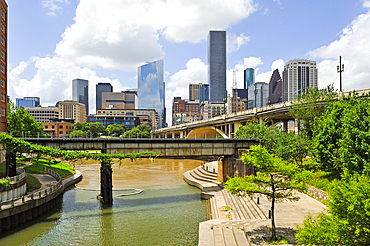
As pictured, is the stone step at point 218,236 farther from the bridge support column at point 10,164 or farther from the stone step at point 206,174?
the bridge support column at point 10,164

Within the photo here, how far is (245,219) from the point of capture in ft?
82.0

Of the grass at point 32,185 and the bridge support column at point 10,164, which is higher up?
the bridge support column at point 10,164

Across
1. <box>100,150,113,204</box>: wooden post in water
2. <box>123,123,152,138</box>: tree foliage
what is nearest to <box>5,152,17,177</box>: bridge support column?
<box>100,150,113,204</box>: wooden post in water

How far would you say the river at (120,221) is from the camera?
22375 mm

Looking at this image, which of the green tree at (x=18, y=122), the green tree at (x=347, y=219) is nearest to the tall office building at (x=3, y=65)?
the green tree at (x=18, y=122)

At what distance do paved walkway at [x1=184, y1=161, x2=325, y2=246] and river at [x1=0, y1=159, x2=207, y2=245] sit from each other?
1.73m

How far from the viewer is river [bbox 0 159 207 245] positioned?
73.4ft

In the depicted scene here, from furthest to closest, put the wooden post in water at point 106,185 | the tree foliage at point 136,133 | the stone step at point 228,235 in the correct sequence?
the tree foliage at point 136,133 → the wooden post in water at point 106,185 → the stone step at point 228,235

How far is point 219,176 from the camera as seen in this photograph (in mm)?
42938

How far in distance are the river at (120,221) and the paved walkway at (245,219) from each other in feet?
5.66

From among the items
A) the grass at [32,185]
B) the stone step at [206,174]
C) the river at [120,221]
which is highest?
the grass at [32,185]

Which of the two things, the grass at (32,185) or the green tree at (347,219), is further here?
the grass at (32,185)

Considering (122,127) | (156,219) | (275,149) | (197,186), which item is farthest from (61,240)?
(122,127)

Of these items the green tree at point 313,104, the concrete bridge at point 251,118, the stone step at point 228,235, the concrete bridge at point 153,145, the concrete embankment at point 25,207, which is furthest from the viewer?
the concrete bridge at point 251,118
